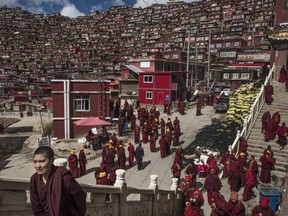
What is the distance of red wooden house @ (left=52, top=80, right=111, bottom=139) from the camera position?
21406 millimetres

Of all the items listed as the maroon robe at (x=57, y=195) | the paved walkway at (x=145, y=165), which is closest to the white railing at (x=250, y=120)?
the paved walkway at (x=145, y=165)

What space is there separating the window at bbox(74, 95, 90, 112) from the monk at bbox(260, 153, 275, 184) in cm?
1564

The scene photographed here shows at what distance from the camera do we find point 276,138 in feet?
42.7

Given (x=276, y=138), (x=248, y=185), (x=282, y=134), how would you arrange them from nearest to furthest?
1. (x=248, y=185)
2. (x=282, y=134)
3. (x=276, y=138)

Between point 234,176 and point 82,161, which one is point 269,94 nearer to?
point 234,176

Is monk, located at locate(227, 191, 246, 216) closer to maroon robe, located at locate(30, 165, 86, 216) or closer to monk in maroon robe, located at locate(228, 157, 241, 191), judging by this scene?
monk in maroon robe, located at locate(228, 157, 241, 191)

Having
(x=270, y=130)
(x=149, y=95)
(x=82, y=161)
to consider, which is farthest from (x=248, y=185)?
(x=149, y=95)

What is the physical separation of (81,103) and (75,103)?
522mm

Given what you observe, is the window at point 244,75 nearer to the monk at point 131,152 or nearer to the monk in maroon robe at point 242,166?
the monk at point 131,152

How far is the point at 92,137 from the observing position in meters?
17.4

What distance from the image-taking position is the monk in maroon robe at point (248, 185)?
9.22m

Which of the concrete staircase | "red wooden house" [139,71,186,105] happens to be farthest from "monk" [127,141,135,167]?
"red wooden house" [139,71,186,105]

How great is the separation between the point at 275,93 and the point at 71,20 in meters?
167

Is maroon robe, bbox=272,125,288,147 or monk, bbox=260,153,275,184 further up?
maroon robe, bbox=272,125,288,147
